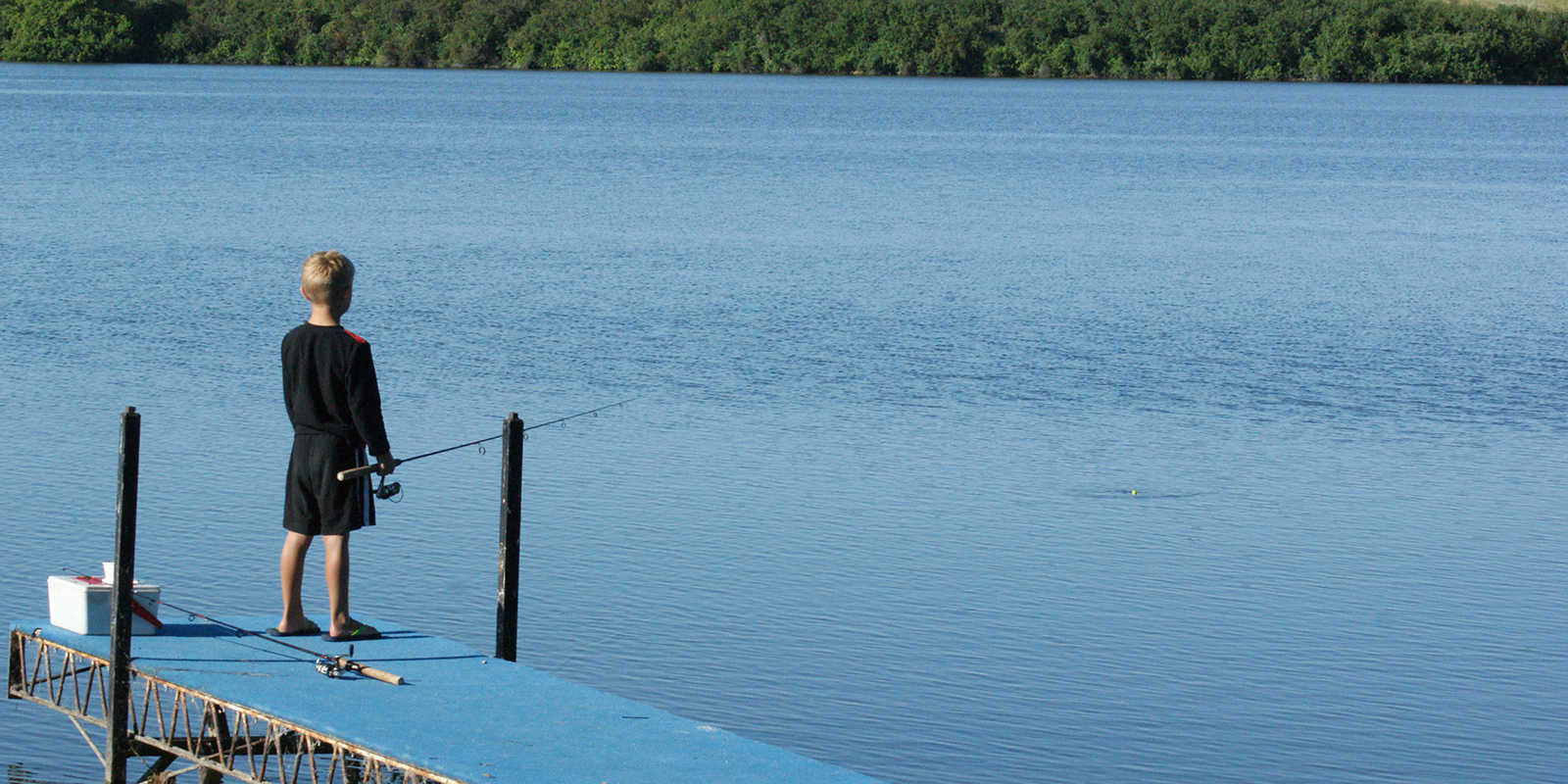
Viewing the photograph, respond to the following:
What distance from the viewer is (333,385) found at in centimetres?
738

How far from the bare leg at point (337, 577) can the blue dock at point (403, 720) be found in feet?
0.40

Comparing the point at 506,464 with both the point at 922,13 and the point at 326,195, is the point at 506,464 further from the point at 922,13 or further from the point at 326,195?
the point at 922,13

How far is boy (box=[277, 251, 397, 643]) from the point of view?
7.33 m

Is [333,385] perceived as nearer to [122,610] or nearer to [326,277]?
[326,277]

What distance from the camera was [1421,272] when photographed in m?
26.8

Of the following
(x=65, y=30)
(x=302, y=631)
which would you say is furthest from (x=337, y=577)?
(x=65, y=30)

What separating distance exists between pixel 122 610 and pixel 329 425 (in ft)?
3.40

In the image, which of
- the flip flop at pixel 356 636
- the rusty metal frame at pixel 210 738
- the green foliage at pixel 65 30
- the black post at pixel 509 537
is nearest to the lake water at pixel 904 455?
the rusty metal frame at pixel 210 738

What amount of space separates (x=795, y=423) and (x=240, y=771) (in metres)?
8.45

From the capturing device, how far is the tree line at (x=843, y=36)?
98.1 meters

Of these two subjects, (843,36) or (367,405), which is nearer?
(367,405)

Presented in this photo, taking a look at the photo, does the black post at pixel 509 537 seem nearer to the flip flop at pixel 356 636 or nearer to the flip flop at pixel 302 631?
the flip flop at pixel 356 636

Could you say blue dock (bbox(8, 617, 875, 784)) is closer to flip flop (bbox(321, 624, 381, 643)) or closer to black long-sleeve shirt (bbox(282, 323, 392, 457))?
flip flop (bbox(321, 624, 381, 643))

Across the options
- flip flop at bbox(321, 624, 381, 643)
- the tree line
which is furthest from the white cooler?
the tree line
